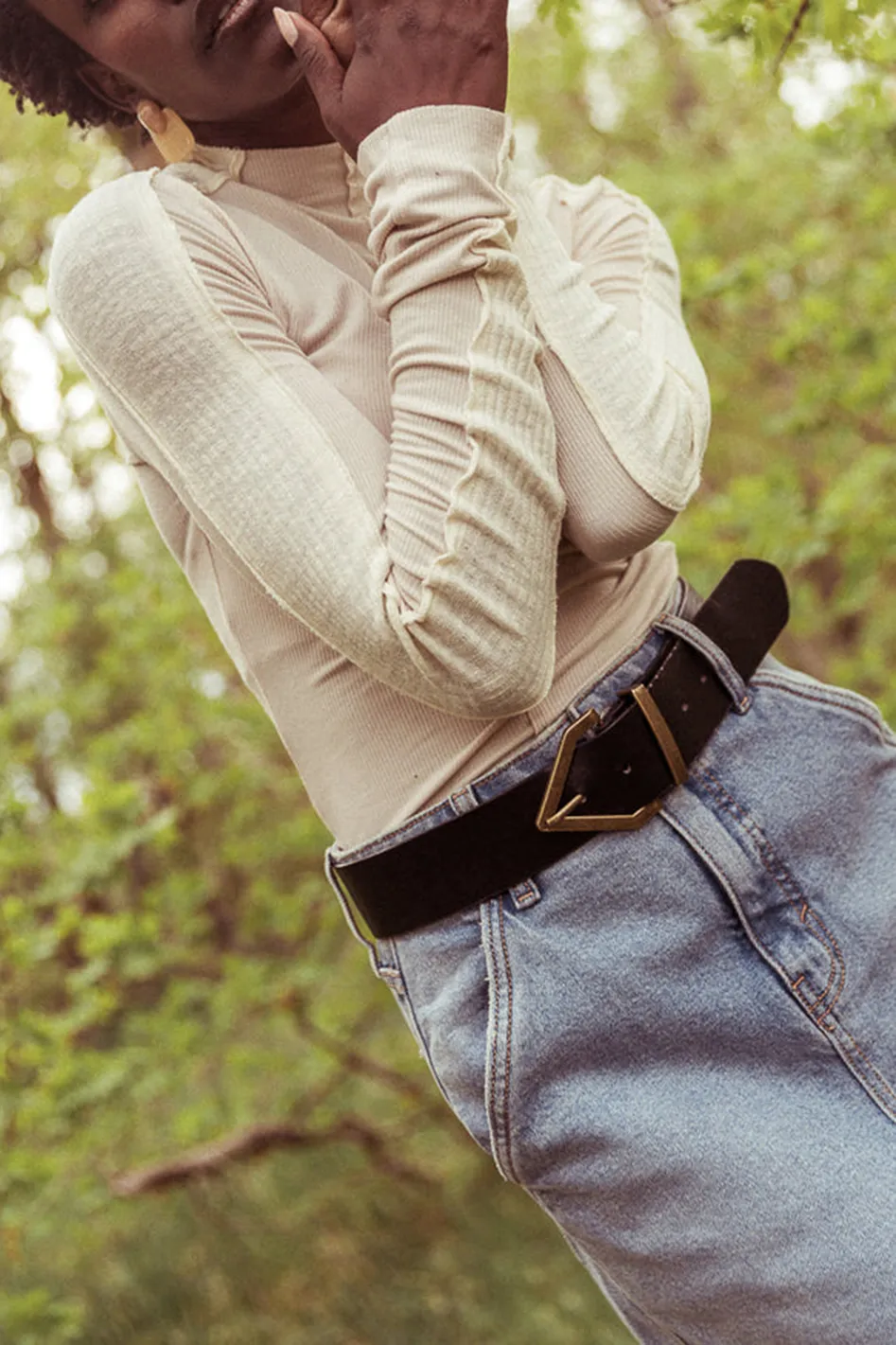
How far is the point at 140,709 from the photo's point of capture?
4.79 meters

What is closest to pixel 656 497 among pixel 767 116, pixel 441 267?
pixel 441 267

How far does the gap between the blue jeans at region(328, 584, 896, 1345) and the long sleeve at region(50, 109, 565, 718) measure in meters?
0.21

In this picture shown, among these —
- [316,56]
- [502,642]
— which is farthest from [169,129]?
[502,642]

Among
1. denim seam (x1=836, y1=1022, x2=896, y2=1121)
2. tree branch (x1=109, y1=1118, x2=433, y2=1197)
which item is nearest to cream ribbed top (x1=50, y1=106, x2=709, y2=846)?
denim seam (x1=836, y1=1022, x2=896, y2=1121)

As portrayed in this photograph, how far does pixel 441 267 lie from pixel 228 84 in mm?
358

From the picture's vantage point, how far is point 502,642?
128cm

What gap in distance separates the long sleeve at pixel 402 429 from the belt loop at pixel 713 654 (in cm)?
22

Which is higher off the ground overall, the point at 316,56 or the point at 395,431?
the point at 316,56

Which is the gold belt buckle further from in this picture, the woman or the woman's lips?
the woman's lips

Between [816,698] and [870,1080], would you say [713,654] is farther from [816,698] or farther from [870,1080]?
[870,1080]

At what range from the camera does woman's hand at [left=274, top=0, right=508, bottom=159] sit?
1.26 meters

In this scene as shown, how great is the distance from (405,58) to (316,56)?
9 centimetres

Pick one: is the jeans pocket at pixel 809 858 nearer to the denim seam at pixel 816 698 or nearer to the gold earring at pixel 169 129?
the denim seam at pixel 816 698

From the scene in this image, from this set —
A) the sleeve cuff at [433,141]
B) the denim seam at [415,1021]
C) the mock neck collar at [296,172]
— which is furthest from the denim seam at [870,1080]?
the mock neck collar at [296,172]
